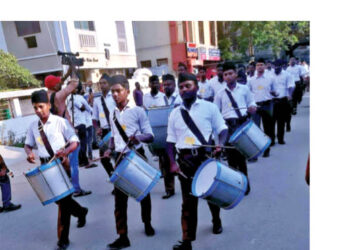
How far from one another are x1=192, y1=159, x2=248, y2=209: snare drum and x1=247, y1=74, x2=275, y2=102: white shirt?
3.40 meters

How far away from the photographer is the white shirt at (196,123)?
2.51 metres

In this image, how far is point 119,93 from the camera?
2.71 meters

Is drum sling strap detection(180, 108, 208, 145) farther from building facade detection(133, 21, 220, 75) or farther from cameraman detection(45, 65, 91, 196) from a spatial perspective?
building facade detection(133, 21, 220, 75)

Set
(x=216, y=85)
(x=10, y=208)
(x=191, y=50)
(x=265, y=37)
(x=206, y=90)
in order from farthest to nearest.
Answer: (x=191, y=50)
(x=265, y=37)
(x=206, y=90)
(x=216, y=85)
(x=10, y=208)

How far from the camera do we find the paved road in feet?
8.91

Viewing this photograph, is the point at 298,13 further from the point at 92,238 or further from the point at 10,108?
the point at 10,108

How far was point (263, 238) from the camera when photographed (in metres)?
2.69

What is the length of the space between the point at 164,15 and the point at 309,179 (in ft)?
5.96

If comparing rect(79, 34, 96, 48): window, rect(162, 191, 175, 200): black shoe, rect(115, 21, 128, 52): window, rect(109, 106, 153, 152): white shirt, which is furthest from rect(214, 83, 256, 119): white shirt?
rect(115, 21, 128, 52): window

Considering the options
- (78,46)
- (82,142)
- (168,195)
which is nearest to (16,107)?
(82,142)

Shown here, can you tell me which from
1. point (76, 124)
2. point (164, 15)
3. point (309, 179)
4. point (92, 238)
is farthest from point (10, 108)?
point (309, 179)

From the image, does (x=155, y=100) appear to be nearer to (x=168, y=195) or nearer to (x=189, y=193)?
(x=168, y=195)

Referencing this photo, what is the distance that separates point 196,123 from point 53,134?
4.56 feet
